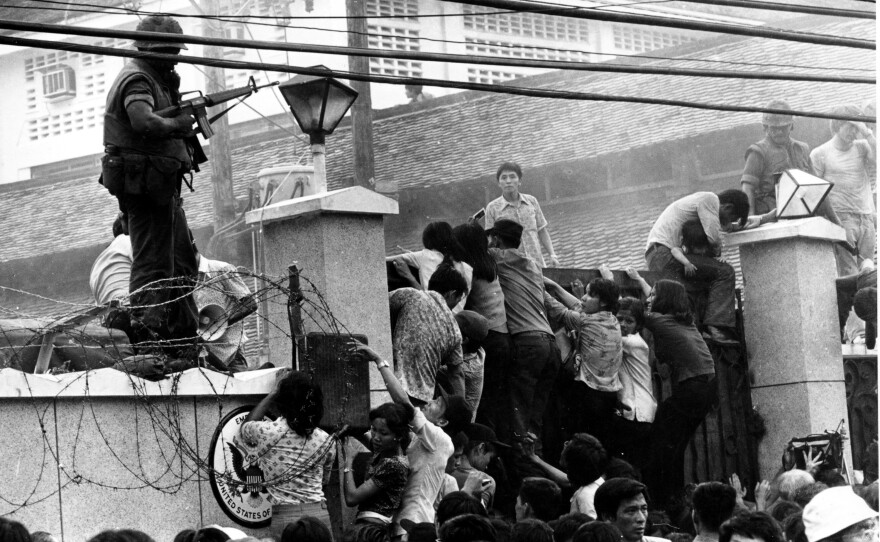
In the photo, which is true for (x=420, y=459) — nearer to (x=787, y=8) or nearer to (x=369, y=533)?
(x=369, y=533)

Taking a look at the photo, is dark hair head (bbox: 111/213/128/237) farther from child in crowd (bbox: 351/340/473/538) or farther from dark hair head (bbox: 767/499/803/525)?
dark hair head (bbox: 767/499/803/525)

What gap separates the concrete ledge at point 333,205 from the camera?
31.0ft

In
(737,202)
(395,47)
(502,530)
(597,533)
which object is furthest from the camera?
(395,47)

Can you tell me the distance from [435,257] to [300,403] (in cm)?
226

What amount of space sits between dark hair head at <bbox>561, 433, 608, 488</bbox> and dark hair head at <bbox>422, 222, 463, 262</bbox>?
1.57 metres

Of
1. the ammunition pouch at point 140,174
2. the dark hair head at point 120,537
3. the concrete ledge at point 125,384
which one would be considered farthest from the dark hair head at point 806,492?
the dark hair head at point 120,537

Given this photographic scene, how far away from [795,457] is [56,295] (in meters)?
20.4

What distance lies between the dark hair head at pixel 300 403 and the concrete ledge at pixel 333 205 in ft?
4.66

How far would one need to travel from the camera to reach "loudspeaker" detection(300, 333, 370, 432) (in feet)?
28.8

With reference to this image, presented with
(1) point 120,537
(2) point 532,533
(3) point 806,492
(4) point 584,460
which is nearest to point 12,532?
(1) point 120,537

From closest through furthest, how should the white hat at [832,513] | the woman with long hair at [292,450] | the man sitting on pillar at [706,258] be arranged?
the white hat at [832,513], the woman with long hair at [292,450], the man sitting on pillar at [706,258]

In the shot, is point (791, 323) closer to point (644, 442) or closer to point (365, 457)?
point (644, 442)

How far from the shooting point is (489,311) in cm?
1045

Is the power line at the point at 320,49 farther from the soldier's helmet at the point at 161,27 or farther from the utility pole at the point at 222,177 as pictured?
the utility pole at the point at 222,177
